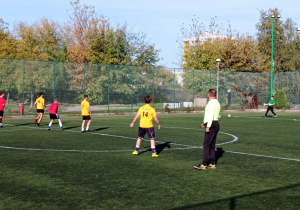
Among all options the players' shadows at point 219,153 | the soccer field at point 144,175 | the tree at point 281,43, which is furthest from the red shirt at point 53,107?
the tree at point 281,43

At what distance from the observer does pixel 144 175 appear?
9602mm

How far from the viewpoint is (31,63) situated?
3225 centimetres

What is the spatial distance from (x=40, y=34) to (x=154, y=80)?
100.0 ft

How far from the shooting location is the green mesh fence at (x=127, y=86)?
31.4 metres

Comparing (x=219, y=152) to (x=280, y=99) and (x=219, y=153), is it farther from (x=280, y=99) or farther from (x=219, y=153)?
(x=280, y=99)

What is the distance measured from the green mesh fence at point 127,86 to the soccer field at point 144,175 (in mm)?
16041

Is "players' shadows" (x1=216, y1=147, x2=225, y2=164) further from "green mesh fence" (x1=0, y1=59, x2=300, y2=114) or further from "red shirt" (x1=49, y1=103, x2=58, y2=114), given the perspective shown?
"green mesh fence" (x1=0, y1=59, x2=300, y2=114)

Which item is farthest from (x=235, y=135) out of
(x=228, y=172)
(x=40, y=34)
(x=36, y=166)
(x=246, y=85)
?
(x=40, y=34)

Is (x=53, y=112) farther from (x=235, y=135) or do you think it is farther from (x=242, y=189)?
(x=242, y=189)

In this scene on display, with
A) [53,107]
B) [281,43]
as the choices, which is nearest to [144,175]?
[53,107]

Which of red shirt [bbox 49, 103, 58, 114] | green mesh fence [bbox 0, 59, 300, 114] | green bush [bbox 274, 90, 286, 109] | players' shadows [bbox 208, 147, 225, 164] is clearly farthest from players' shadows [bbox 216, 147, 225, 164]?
green bush [bbox 274, 90, 286, 109]

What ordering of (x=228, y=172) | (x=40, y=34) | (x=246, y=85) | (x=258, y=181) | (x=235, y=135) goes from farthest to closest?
(x=40, y=34) → (x=246, y=85) → (x=235, y=135) → (x=228, y=172) → (x=258, y=181)

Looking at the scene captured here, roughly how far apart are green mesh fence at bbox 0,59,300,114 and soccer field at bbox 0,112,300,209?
16.0 meters

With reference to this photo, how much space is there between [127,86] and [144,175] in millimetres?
27494
